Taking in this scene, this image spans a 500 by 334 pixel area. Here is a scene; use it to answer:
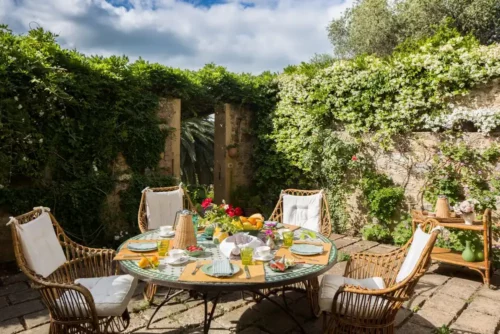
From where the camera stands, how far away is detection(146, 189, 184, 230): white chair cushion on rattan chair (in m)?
3.53

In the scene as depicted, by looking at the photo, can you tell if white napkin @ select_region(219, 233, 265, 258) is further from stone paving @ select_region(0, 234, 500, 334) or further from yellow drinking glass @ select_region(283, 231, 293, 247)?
stone paving @ select_region(0, 234, 500, 334)

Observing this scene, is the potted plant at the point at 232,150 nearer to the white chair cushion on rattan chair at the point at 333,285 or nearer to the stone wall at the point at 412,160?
the stone wall at the point at 412,160

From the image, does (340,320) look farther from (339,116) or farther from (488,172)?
(339,116)

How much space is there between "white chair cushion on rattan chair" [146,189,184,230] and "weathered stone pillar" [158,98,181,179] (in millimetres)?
1642

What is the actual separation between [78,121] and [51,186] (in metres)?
0.82

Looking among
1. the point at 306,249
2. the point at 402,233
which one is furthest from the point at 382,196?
the point at 306,249

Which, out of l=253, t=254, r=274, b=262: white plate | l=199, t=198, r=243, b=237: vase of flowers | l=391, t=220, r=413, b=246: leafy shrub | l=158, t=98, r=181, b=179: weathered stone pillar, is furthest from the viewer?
l=158, t=98, r=181, b=179: weathered stone pillar

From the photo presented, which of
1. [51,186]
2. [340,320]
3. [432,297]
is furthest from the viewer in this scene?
[51,186]

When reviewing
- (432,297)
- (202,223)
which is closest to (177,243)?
(202,223)

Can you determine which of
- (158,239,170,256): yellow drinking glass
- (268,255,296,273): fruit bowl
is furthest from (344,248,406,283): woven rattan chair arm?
(158,239,170,256): yellow drinking glass

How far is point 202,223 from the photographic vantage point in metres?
2.67

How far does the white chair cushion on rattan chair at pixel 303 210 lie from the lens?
139 inches

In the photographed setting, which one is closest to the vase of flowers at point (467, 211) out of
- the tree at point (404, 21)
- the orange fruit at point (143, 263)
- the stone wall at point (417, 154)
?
the stone wall at point (417, 154)

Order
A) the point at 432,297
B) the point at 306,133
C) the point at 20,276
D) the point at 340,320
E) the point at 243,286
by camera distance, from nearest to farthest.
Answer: the point at 243,286, the point at 340,320, the point at 432,297, the point at 20,276, the point at 306,133
